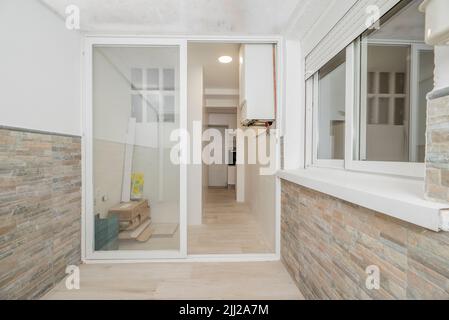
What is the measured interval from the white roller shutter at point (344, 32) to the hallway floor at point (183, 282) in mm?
1670

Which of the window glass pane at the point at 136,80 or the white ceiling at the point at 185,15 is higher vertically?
the white ceiling at the point at 185,15

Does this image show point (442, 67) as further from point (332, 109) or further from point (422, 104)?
point (332, 109)

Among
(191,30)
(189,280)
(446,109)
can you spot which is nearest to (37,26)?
(191,30)

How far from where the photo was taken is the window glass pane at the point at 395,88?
1095 millimetres

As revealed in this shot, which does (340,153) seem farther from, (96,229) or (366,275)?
(96,229)

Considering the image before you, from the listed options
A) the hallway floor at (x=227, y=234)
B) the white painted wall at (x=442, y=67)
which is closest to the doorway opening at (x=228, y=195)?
the hallway floor at (x=227, y=234)

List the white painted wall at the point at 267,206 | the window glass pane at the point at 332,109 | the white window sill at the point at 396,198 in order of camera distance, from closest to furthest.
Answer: the white window sill at the point at 396,198 → the window glass pane at the point at 332,109 → the white painted wall at the point at 267,206

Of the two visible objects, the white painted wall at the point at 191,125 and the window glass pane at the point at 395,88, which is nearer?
the window glass pane at the point at 395,88

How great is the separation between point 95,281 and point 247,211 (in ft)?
8.57

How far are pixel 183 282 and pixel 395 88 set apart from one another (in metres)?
1.88

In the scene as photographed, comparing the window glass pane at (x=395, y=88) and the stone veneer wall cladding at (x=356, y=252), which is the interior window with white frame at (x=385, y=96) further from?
the stone veneer wall cladding at (x=356, y=252)

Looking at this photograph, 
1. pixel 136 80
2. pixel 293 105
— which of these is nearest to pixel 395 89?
pixel 293 105

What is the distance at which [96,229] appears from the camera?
2279mm

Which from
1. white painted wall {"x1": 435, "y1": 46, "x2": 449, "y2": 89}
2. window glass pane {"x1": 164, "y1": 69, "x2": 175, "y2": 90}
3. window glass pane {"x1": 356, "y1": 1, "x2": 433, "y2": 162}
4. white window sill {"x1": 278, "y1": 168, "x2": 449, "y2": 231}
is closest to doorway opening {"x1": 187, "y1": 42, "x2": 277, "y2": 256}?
window glass pane {"x1": 164, "y1": 69, "x2": 175, "y2": 90}
